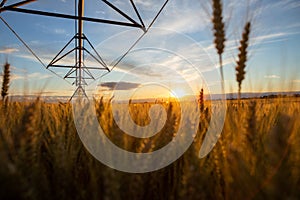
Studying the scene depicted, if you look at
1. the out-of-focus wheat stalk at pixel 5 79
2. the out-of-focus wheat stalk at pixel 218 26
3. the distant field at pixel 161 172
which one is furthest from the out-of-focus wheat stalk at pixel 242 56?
the out-of-focus wheat stalk at pixel 5 79

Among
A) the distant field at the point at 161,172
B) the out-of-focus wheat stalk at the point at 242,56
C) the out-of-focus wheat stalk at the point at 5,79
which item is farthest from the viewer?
the out-of-focus wheat stalk at the point at 5,79

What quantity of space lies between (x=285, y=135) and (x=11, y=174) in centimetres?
97

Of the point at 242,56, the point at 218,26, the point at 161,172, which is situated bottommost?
the point at 161,172

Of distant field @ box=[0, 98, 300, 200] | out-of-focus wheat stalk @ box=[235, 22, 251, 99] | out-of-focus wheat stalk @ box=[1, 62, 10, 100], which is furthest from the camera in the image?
A: out-of-focus wheat stalk @ box=[1, 62, 10, 100]

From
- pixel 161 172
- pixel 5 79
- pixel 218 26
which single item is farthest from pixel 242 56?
pixel 5 79

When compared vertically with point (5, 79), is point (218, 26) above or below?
above

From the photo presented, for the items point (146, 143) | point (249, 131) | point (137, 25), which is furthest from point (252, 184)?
point (137, 25)

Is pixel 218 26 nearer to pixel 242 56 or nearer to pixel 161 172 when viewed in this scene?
pixel 242 56

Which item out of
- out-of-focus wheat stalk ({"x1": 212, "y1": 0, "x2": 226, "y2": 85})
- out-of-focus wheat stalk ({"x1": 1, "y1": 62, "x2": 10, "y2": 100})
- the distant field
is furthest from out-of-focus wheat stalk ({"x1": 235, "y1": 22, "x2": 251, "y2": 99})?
out-of-focus wheat stalk ({"x1": 1, "y1": 62, "x2": 10, "y2": 100})

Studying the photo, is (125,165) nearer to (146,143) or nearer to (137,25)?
(146,143)

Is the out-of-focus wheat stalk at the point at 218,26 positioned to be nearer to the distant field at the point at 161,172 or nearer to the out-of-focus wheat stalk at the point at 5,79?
the distant field at the point at 161,172

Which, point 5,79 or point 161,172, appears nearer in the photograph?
point 161,172

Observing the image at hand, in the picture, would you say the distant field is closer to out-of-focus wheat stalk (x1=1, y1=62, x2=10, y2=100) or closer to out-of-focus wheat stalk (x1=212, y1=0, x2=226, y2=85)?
out-of-focus wheat stalk (x1=212, y1=0, x2=226, y2=85)

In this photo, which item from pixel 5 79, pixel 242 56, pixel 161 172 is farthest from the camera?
pixel 5 79
